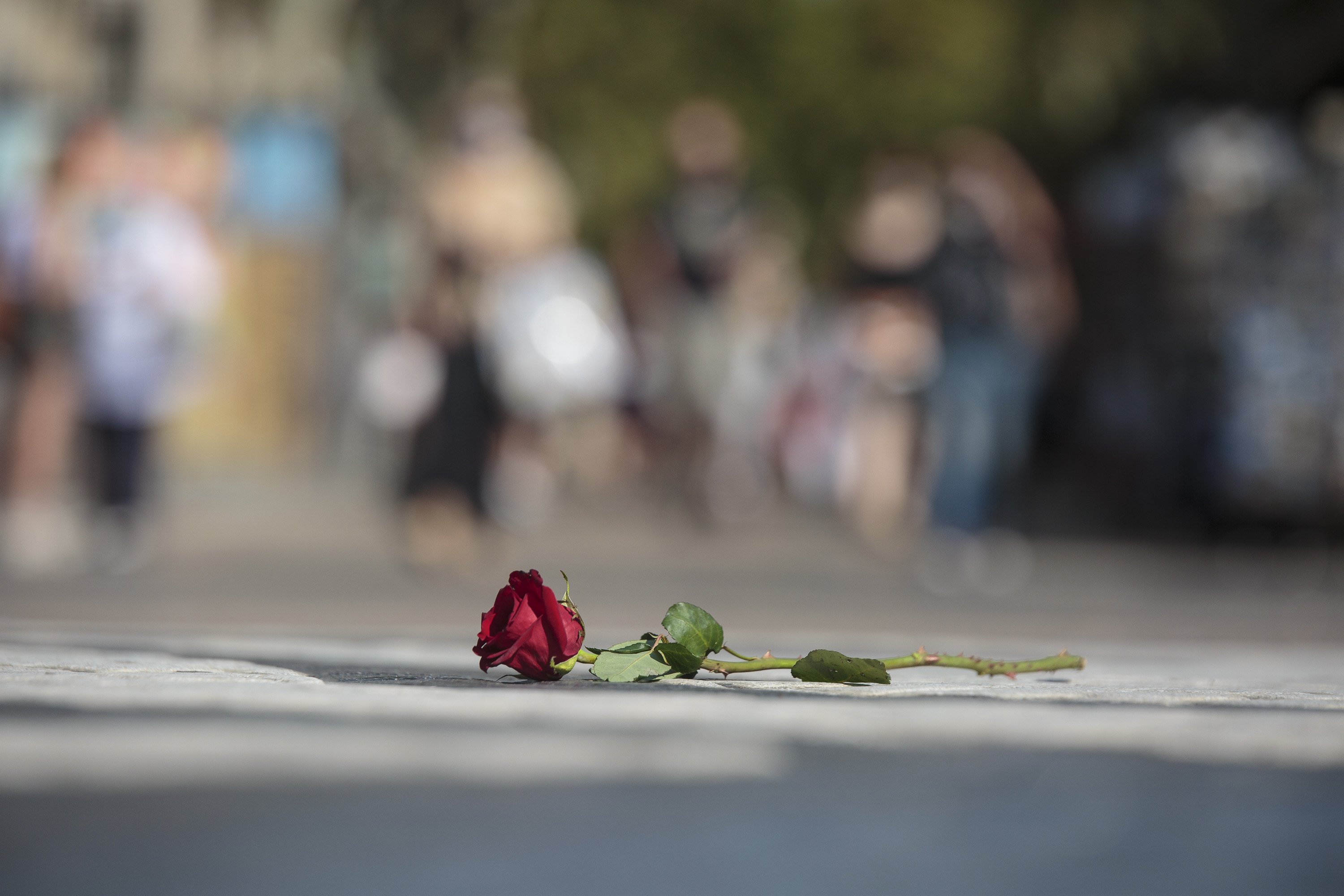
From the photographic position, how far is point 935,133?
75.5 feet

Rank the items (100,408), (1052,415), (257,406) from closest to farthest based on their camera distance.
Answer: (100,408)
(1052,415)
(257,406)

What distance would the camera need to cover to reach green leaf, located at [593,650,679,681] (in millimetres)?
3635

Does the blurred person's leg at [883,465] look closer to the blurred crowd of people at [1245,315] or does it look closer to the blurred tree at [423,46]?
the blurred crowd of people at [1245,315]

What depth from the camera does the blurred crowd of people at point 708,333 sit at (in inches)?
380

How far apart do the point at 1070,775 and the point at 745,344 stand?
8581mm

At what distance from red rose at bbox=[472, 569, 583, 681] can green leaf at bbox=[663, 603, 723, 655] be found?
18cm

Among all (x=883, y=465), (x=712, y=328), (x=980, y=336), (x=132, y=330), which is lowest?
(x=883, y=465)

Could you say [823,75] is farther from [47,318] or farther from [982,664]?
[982,664]

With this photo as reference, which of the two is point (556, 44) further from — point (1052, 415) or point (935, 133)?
point (1052, 415)

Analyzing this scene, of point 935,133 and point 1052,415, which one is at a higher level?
point 935,133

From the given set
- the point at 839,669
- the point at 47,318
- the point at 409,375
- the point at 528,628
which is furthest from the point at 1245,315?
the point at 528,628

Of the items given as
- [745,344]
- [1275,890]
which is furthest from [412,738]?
[745,344]

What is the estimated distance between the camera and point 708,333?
1146cm

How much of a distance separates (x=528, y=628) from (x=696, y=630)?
0.32m
